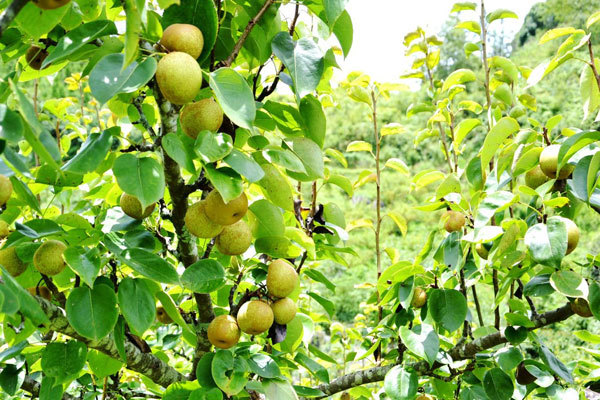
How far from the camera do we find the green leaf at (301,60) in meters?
0.77

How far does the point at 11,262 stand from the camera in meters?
0.88

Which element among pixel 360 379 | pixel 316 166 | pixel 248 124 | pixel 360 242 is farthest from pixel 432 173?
pixel 360 242

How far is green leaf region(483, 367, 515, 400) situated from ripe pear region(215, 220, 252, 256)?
0.72m

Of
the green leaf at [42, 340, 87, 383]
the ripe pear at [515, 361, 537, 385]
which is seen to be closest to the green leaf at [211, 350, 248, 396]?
the green leaf at [42, 340, 87, 383]

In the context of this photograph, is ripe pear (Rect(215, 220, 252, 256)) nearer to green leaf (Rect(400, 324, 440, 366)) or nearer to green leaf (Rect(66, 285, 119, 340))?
green leaf (Rect(66, 285, 119, 340))

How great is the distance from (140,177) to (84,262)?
16 centimetres

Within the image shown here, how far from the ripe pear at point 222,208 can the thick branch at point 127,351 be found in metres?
0.26

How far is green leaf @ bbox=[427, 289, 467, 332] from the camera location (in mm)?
1205

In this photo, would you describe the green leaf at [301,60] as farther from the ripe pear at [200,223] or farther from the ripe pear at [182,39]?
the ripe pear at [200,223]

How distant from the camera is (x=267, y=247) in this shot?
3.20ft

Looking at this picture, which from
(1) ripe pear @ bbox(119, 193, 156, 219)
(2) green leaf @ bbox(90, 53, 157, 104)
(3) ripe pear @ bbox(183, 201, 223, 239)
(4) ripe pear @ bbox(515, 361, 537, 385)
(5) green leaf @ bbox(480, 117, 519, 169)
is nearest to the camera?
(2) green leaf @ bbox(90, 53, 157, 104)

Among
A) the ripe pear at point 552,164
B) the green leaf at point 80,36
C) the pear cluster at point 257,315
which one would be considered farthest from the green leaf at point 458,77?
the green leaf at point 80,36

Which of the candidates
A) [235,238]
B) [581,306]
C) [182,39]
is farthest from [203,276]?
[581,306]

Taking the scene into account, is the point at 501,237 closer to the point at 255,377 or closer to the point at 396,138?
the point at 255,377
